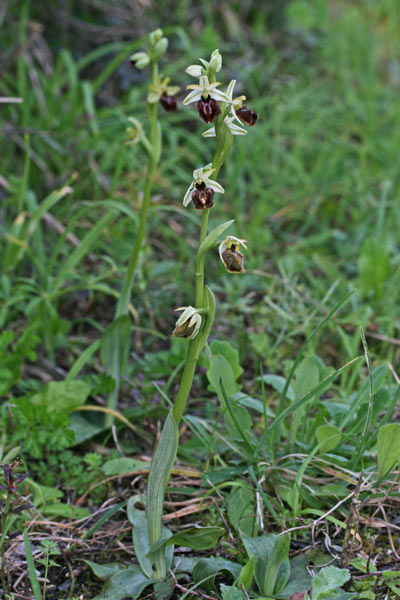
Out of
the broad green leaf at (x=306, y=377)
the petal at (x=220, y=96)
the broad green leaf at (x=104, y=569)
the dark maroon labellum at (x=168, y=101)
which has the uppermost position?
the petal at (x=220, y=96)

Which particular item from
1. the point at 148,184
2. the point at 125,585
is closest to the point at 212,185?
the point at 148,184

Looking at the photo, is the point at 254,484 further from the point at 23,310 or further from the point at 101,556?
the point at 23,310

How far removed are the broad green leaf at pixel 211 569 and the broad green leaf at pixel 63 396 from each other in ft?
2.59

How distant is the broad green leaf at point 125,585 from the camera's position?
61.4 inches

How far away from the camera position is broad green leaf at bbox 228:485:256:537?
1.74 m

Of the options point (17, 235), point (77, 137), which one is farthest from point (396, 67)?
point (17, 235)

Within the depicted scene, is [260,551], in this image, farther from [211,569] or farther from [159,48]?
[159,48]

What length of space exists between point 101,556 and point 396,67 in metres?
4.88

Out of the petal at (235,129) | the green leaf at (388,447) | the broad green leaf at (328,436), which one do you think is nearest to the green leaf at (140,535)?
the broad green leaf at (328,436)

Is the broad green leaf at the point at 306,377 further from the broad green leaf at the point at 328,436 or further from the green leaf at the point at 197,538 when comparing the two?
the green leaf at the point at 197,538

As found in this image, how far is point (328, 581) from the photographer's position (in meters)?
1.46

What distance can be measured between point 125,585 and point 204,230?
0.94 meters

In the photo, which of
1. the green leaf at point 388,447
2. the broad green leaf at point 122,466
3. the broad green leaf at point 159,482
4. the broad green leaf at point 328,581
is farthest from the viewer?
the broad green leaf at point 122,466

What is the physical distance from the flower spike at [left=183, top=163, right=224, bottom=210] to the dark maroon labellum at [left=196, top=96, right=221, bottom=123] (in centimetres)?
11
